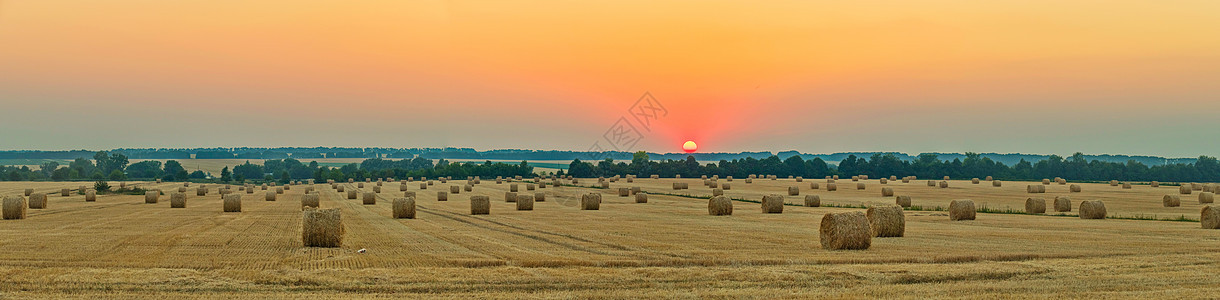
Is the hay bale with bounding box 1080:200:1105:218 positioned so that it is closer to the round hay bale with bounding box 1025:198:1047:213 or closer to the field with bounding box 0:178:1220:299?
the field with bounding box 0:178:1220:299

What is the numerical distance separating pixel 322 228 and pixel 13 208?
16.7 meters

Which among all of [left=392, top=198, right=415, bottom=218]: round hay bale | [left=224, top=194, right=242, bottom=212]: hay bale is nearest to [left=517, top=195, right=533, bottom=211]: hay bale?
[left=392, top=198, right=415, bottom=218]: round hay bale

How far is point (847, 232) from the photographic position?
60.4 feet

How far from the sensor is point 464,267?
50.3 ft

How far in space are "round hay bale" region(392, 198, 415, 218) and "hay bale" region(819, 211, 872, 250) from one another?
17.1m

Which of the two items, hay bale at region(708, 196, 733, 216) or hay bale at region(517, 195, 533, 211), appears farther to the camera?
hay bale at region(517, 195, 533, 211)

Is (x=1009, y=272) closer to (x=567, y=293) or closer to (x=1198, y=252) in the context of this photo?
(x=1198, y=252)

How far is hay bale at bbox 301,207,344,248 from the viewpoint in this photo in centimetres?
1977

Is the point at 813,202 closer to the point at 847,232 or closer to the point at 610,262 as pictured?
the point at 847,232

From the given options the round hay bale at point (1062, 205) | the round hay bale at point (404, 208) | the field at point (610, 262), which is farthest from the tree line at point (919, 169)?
the field at point (610, 262)

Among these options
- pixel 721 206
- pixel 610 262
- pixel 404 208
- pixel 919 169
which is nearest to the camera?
pixel 610 262

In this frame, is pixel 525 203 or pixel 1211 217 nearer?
pixel 1211 217

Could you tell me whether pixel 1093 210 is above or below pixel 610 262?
above

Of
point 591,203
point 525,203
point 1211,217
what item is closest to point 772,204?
point 591,203
